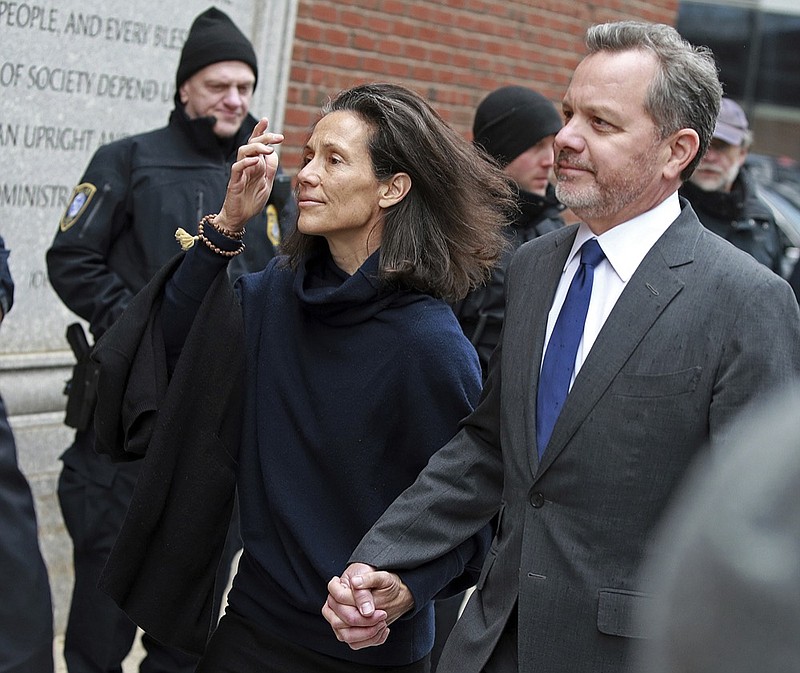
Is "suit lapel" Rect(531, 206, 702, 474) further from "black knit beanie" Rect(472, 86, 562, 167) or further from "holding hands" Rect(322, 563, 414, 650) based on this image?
"black knit beanie" Rect(472, 86, 562, 167)

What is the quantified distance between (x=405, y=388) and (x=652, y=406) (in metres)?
0.70

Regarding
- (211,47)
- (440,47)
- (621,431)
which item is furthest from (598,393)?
(440,47)

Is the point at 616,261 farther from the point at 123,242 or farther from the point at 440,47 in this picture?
the point at 440,47

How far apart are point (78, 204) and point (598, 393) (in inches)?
99.5

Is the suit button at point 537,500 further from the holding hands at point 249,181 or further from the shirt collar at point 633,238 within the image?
the holding hands at point 249,181

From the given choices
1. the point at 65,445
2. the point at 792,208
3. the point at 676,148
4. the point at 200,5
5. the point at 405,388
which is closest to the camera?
the point at 676,148

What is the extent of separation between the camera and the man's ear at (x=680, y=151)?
2678mm

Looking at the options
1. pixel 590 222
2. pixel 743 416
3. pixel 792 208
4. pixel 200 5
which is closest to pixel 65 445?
pixel 200 5

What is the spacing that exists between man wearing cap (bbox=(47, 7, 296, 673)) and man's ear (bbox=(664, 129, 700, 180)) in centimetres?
209

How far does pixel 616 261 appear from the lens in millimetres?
2637

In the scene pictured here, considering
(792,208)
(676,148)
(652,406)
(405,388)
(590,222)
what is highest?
(676,148)

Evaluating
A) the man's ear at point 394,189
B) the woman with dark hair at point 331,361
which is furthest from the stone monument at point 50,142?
the man's ear at point 394,189

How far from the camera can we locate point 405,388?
2998 mm

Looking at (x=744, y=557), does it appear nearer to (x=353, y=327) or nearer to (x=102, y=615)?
(x=353, y=327)
